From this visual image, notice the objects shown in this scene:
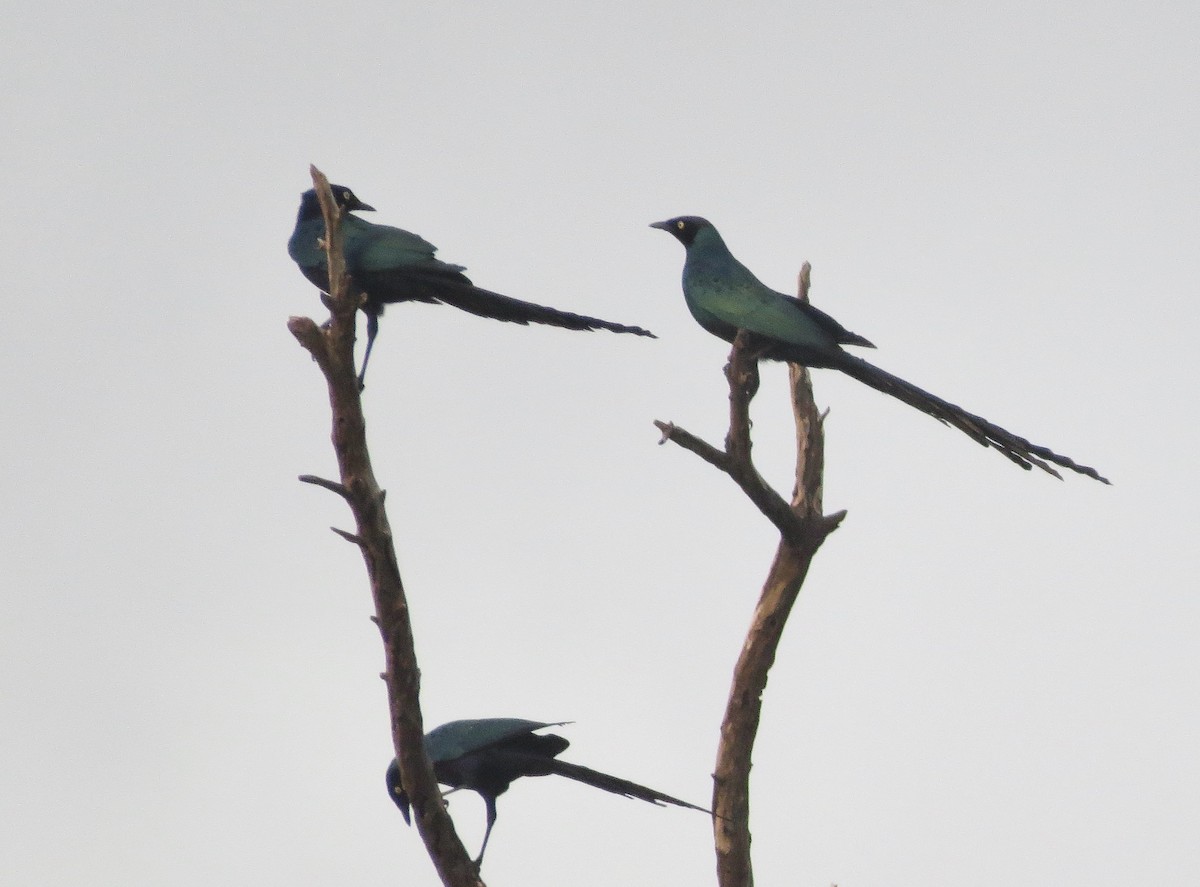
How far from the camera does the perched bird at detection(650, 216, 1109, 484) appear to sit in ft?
20.2

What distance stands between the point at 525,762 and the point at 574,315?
6.88ft

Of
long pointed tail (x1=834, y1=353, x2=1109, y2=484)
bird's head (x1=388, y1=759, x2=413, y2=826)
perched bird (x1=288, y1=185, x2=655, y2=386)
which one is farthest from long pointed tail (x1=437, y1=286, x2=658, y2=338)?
bird's head (x1=388, y1=759, x2=413, y2=826)

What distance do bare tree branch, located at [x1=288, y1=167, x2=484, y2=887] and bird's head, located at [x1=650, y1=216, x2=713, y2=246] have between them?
308 centimetres

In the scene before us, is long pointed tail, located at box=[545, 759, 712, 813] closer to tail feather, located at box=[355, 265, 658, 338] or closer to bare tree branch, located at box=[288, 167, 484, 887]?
bare tree branch, located at box=[288, 167, 484, 887]

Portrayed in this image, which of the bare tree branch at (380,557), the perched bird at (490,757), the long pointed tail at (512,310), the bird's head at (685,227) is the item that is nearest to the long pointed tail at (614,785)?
the perched bird at (490,757)

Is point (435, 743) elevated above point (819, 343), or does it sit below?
below

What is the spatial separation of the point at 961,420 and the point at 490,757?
8.85ft

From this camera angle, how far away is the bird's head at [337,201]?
756 centimetres

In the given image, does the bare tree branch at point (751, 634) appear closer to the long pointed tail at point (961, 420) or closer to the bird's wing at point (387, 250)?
the long pointed tail at point (961, 420)

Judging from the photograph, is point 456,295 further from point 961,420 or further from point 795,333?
point 961,420

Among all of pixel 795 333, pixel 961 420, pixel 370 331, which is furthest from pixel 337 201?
pixel 961 420

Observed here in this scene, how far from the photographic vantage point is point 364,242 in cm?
675

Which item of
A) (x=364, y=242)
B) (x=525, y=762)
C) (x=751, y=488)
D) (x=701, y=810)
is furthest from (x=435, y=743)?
(x=364, y=242)

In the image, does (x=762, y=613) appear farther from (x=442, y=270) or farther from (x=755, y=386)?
(x=442, y=270)
